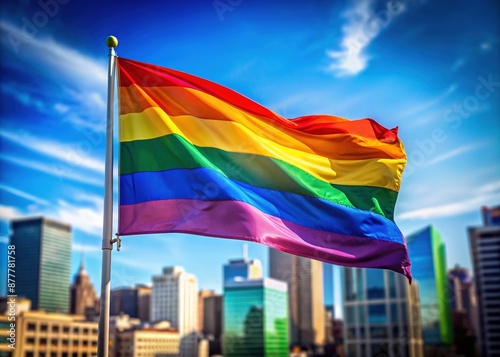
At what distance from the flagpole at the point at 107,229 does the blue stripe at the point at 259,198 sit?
400 mm

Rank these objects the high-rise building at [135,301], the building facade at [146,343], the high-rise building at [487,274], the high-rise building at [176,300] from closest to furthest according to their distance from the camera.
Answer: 1. the building facade at [146,343]
2. the high-rise building at [487,274]
3. the high-rise building at [176,300]
4. the high-rise building at [135,301]

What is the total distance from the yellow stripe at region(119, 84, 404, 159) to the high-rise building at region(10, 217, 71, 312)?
127 metres

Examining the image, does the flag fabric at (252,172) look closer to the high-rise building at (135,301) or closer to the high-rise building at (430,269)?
the high-rise building at (430,269)

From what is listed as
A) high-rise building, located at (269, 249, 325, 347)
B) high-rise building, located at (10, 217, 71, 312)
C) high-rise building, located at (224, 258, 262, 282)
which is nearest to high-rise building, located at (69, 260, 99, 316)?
high-rise building, located at (10, 217, 71, 312)

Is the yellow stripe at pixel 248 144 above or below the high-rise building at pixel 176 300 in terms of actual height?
below

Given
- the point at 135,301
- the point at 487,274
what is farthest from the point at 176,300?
the point at 487,274

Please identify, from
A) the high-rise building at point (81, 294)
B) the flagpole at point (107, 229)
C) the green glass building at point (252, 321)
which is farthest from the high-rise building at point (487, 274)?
the flagpole at point (107, 229)

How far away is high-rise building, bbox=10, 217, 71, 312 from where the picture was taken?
12812cm

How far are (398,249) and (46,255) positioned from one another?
140 meters

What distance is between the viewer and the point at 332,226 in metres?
5.84

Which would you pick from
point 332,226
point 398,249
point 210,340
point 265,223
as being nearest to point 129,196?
point 265,223

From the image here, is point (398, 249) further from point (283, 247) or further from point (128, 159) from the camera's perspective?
point (128, 159)

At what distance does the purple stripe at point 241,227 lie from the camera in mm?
5199

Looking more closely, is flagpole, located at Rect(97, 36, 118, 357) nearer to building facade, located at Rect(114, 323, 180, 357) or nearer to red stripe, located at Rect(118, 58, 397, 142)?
red stripe, located at Rect(118, 58, 397, 142)
